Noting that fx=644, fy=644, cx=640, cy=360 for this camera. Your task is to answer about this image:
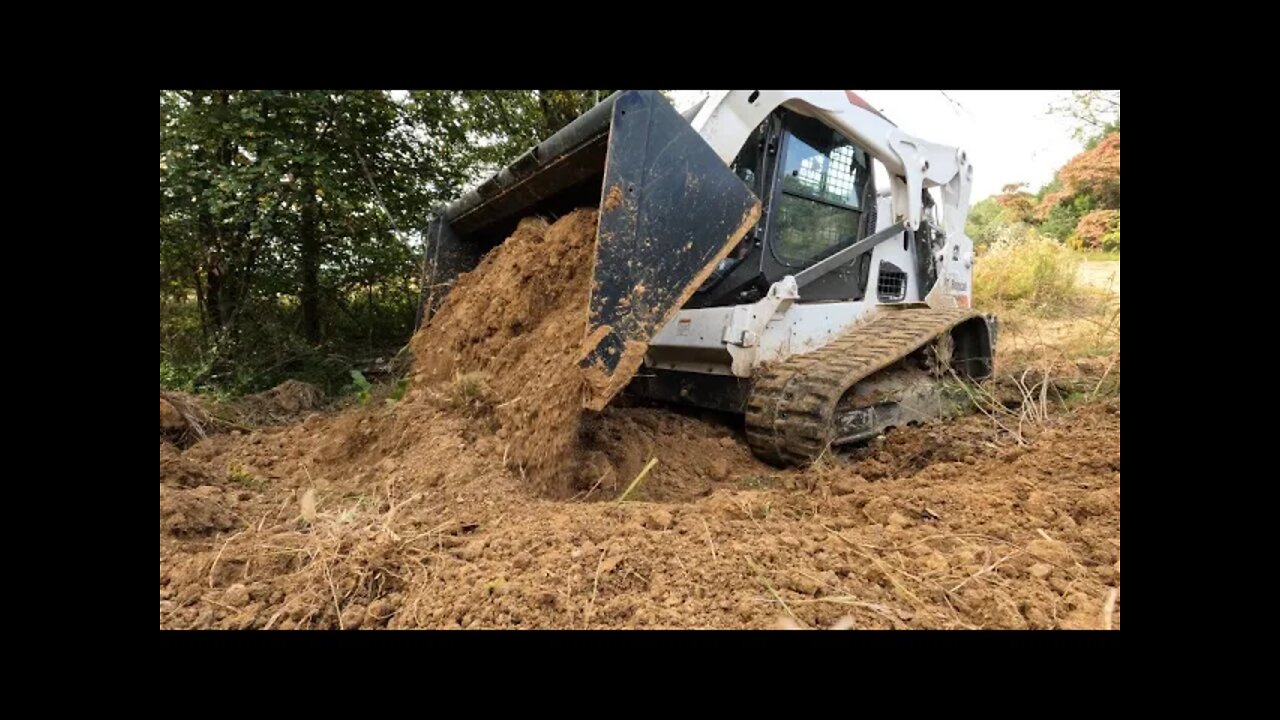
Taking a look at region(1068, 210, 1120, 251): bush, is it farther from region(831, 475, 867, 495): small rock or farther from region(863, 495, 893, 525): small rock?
region(863, 495, 893, 525): small rock

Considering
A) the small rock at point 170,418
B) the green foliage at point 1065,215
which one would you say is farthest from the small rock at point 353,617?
the green foliage at point 1065,215

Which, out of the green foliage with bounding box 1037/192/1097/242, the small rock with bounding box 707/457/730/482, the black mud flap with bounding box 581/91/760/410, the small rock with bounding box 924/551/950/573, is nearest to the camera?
the small rock with bounding box 924/551/950/573

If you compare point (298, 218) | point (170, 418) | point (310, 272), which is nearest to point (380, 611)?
point (170, 418)

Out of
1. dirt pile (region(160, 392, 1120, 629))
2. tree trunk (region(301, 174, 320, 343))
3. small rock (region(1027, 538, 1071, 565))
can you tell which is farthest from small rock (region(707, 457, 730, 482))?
tree trunk (region(301, 174, 320, 343))

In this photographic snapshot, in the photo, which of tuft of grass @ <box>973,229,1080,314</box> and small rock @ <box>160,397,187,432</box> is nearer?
small rock @ <box>160,397,187,432</box>

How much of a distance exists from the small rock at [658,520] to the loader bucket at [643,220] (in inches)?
22.9

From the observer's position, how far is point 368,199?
7.16m

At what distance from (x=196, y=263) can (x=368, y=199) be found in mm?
1812

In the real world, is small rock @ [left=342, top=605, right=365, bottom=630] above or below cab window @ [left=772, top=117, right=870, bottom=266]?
below

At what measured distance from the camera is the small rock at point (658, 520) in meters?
2.19

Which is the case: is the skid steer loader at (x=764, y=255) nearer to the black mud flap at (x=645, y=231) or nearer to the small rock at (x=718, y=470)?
Result: the black mud flap at (x=645, y=231)

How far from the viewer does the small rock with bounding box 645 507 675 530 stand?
2.19 meters

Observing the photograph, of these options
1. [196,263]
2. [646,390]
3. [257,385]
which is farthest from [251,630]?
[196,263]

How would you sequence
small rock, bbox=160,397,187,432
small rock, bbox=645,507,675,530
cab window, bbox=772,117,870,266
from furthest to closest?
cab window, bbox=772,117,870,266 < small rock, bbox=160,397,187,432 < small rock, bbox=645,507,675,530
